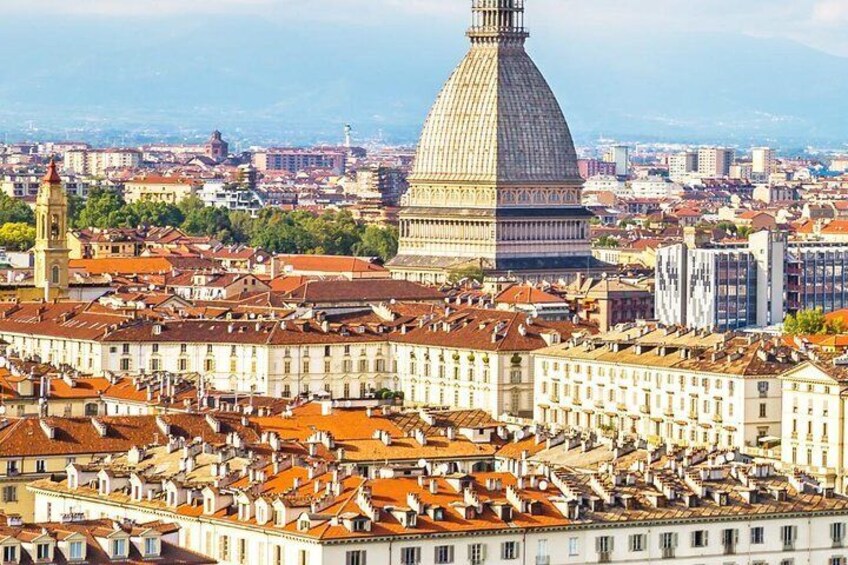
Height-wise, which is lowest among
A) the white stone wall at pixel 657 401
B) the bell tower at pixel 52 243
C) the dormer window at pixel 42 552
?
the white stone wall at pixel 657 401

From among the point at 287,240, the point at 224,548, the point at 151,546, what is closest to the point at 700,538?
the point at 224,548

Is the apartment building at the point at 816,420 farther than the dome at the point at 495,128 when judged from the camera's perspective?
No

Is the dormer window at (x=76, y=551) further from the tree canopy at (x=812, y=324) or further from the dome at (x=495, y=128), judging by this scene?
the dome at (x=495, y=128)

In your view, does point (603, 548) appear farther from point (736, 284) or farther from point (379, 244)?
point (379, 244)

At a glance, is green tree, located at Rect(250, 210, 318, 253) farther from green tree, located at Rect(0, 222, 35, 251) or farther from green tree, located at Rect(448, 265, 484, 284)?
green tree, located at Rect(448, 265, 484, 284)

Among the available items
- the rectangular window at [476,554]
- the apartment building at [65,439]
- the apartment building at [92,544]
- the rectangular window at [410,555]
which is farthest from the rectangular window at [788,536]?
the apartment building at [65,439]

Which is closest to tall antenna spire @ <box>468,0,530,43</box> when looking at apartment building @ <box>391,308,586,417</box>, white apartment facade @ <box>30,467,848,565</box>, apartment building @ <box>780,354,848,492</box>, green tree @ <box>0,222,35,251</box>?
green tree @ <box>0,222,35,251</box>

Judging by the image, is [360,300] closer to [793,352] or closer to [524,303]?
[524,303]

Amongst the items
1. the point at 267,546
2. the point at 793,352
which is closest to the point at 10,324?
the point at 793,352
